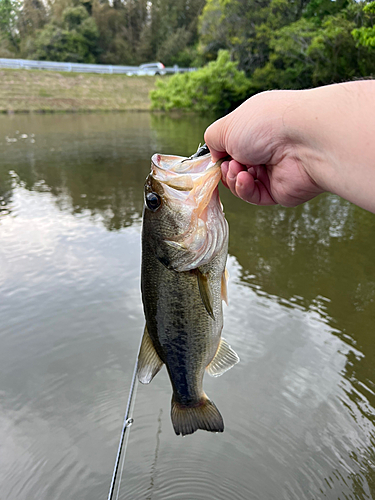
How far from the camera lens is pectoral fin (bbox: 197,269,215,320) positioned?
1868 millimetres

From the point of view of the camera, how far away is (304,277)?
17.5 ft

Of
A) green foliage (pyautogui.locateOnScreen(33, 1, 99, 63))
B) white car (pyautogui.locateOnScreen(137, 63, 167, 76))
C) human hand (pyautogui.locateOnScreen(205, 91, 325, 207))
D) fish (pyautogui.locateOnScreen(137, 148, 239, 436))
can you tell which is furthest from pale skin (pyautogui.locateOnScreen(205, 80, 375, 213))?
green foliage (pyautogui.locateOnScreen(33, 1, 99, 63))

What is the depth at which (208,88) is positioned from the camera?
105 ft

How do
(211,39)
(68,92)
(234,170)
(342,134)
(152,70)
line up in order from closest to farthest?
(342,134), (234,170), (68,92), (211,39), (152,70)

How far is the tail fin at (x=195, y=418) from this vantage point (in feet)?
6.81

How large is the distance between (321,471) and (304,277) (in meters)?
2.88

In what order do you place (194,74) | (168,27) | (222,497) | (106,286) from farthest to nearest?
(168,27), (194,74), (106,286), (222,497)

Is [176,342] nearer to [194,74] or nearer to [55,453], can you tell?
[55,453]

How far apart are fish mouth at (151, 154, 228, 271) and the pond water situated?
6.14 ft

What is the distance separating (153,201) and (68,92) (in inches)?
1518

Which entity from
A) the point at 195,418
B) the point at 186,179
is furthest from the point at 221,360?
the point at 186,179

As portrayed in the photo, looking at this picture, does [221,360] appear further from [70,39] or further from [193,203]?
[70,39]

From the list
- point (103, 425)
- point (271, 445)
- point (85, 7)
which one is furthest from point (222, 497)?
point (85, 7)

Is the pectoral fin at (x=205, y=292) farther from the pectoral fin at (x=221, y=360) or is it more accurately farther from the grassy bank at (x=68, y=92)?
the grassy bank at (x=68, y=92)
